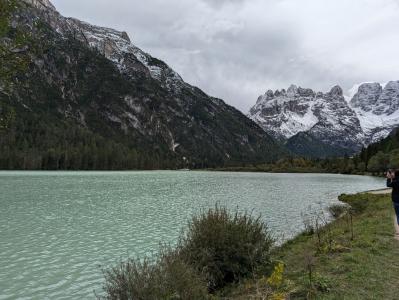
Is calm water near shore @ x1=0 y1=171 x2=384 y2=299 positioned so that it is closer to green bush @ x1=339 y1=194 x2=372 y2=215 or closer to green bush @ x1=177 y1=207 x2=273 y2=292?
green bush @ x1=177 y1=207 x2=273 y2=292

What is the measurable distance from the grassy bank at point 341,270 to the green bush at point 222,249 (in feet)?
3.38

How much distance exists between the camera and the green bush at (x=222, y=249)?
1742 centimetres

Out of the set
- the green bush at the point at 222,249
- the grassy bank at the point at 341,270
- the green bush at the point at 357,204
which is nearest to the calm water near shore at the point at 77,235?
the green bush at the point at 222,249

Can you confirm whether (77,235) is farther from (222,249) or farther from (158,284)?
(158,284)

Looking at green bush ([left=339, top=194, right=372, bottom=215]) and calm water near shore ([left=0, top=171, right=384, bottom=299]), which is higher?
green bush ([left=339, top=194, right=372, bottom=215])

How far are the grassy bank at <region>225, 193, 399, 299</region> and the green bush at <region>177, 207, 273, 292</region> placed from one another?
103 centimetres

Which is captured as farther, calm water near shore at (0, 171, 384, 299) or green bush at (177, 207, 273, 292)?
calm water near shore at (0, 171, 384, 299)

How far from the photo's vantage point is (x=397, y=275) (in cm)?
1556

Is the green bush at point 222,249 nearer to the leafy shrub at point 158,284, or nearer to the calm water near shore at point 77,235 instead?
the leafy shrub at point 158,284

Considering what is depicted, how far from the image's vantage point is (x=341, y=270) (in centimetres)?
1642

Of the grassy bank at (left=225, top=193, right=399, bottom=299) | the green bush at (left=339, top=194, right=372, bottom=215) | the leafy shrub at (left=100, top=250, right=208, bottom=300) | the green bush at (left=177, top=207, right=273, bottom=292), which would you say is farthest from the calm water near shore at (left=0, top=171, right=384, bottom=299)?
the green bush at (left=339, top=194, right=372, bottom=215)

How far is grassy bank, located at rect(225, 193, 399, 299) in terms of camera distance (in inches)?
540

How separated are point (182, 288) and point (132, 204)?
42774 mm

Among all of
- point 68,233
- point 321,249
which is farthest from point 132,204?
point 321,249
